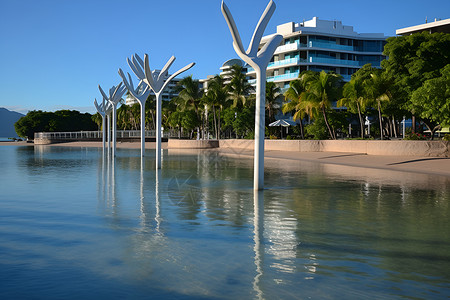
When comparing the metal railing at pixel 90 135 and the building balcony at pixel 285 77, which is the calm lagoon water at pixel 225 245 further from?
the metal railing at pixel 90 135

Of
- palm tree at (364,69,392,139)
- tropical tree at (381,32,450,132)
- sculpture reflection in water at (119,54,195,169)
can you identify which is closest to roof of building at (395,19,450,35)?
tropical tree at (381,32,450,132)

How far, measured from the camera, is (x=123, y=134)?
274 ft

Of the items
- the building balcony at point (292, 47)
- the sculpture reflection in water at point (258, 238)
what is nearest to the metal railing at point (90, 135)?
the building balcony at point (292, 47)

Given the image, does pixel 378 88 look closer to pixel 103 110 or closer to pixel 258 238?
pixel 103 110

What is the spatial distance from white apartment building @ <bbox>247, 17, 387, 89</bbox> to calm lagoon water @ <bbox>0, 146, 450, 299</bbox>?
6546 centimetres

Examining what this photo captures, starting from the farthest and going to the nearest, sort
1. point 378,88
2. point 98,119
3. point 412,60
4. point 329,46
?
1. point 98,119
2. point 329,46
3. point 412,60
4. point 378,88

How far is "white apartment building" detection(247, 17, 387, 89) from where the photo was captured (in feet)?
252

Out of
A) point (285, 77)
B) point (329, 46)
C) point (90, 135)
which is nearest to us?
point (285, 77)

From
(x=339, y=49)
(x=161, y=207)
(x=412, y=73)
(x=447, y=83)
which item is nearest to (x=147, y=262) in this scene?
(x=161, y=207)

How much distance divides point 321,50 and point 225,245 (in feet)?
245

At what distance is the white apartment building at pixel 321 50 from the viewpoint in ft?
252

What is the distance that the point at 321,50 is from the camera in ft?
255

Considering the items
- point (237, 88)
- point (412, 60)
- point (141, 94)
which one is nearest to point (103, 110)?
point (141, 94)

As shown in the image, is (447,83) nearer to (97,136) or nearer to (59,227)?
(59,227)
